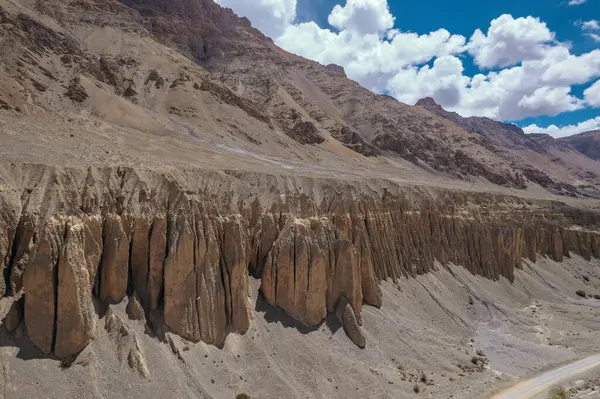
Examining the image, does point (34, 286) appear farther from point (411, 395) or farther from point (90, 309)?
point (411, 395)

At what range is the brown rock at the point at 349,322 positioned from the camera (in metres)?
32.9

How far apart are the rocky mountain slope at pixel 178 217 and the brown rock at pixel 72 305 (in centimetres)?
8

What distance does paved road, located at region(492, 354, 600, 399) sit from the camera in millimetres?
31750

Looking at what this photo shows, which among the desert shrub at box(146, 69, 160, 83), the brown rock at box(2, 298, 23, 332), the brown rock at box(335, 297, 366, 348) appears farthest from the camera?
the desert shrub at box(146, 69, 160, 83)

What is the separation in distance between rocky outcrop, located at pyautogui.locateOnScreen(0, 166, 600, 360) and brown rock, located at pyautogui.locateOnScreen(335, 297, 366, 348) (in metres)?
0.08

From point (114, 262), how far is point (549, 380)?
33.4 meters

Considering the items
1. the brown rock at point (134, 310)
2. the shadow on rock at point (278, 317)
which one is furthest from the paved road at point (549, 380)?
the brown rock at point (134, 310)

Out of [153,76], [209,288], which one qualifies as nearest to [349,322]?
[209,288]

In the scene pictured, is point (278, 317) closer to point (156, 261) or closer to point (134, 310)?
point (156, 261)

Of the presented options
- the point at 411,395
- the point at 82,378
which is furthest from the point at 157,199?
the point at 411,395

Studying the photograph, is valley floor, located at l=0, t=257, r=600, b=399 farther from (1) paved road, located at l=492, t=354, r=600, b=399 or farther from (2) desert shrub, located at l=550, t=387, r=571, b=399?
(2) desert shrub, located at l=550, t=387, r=571, b=399

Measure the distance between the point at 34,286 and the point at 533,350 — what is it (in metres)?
40.3

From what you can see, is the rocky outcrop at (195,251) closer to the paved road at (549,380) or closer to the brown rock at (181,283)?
the brown rock at (181,283)

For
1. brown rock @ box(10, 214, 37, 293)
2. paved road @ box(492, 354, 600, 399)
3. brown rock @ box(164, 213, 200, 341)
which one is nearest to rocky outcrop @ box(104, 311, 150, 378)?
brown rock @ box(164, 213, 200, 341)
